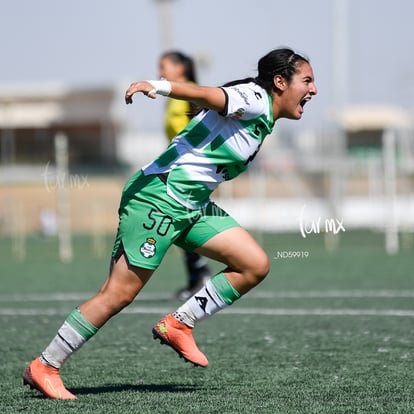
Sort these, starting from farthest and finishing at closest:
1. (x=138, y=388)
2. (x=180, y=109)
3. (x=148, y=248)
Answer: (x=180, y=109) → (x=138, y=388) → (x=148, y=248)

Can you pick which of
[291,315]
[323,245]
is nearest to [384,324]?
[291,315]

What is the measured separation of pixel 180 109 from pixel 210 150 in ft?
14.3

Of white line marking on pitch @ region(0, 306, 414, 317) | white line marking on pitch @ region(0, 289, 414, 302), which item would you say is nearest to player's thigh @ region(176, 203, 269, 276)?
white line marking on pitch @ region(0, 306, 414, 317)

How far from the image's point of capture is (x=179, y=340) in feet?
17.8

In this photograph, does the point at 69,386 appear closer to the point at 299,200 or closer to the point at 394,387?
the point at 394,387

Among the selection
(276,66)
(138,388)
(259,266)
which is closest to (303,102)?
(276,66)

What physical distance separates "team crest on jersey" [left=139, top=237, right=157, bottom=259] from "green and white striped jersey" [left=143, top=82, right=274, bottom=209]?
25cm

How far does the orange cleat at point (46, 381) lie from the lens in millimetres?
5316

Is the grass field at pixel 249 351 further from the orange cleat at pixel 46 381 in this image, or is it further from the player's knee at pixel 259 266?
the player's knee at pixel 259 266

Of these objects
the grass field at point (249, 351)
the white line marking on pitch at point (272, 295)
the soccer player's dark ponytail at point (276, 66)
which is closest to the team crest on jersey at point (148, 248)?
the grass field at point (249, 351)

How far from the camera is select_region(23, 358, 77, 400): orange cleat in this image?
5.32 m

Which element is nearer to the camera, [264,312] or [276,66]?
[276,66]

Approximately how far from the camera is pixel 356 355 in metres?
6.68

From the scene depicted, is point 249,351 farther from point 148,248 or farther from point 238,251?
point 148,248
